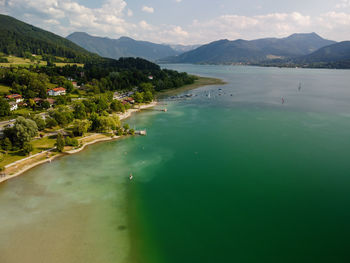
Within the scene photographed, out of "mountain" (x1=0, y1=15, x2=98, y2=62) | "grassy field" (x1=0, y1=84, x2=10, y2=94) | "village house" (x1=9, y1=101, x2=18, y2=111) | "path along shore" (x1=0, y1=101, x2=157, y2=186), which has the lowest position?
"path along shore" (x1=0, y1=101, x2=157, y2=186)

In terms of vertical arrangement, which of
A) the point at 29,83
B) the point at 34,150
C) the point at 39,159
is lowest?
the point at 39,159

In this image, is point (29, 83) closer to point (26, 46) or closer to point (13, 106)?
point (13, 106)

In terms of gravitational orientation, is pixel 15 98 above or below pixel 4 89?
below

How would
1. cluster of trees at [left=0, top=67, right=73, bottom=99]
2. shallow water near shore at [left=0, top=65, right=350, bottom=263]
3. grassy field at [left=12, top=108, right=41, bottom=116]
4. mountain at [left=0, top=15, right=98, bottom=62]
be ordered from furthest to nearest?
mountain at [left=0, top=15, right=98, bottom=62] → cluster of trees at [left=0, top=67, right=73, bottom=99] → grassy field at [left=12, top=108, right=41, bottom=116] → shallow water near shore at [left=0, top=65, right=350, bottom=263]

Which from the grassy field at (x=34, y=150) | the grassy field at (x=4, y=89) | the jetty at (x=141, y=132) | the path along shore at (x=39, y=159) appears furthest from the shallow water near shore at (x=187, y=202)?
the grassy field at (x=4, y=89)

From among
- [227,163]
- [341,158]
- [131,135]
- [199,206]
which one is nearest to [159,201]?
[199,206]

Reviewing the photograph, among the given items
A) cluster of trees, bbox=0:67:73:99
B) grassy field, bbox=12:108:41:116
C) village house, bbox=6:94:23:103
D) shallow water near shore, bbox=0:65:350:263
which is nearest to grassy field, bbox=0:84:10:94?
cluster of trees, bbox=0:67:73:99

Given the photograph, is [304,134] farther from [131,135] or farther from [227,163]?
[131,135]

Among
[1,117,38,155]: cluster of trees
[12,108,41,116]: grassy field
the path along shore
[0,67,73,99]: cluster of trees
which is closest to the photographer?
the path along shore

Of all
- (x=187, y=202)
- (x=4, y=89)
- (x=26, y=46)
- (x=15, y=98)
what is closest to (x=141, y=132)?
(x=187, y=202)

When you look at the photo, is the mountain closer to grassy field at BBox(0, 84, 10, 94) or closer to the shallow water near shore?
grassy field at BBox(0, 84, 10, 94)
